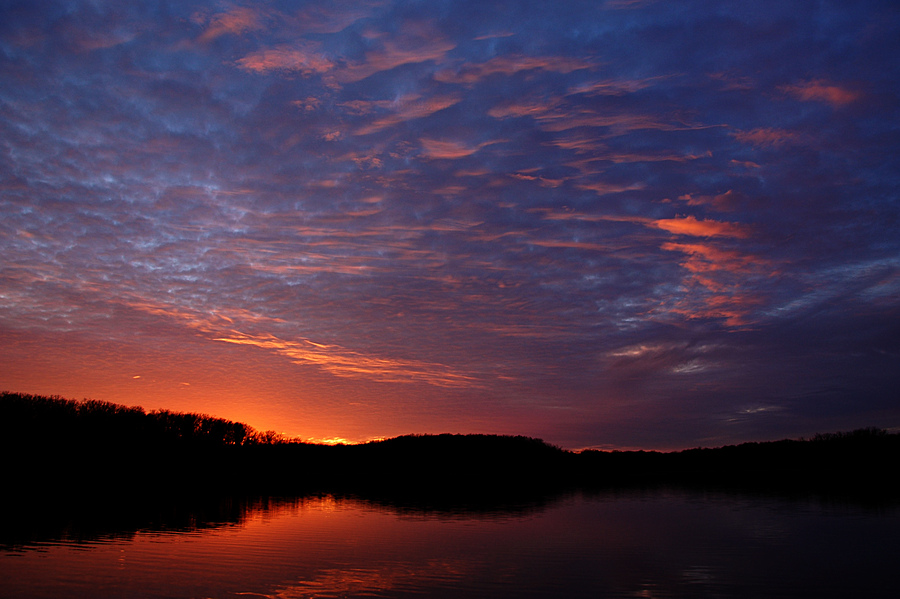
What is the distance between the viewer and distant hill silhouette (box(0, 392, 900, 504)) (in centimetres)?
6384

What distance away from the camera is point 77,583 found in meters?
14.3

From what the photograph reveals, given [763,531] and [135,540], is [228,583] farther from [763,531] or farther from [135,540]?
[763,531]

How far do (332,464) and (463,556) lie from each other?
109 metres

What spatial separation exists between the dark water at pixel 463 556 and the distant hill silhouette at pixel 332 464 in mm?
22545

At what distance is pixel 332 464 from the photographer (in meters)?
121

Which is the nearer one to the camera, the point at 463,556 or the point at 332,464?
the point at 463,556

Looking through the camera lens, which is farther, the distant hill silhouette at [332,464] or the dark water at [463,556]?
the distant hill silhouette at [332,464]

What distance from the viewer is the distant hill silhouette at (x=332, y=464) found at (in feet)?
209

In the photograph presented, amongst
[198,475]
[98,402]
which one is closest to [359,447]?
[198,475]

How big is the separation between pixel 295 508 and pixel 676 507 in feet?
89.2

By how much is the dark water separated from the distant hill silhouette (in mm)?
22545

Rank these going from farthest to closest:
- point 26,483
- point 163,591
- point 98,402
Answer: point 98,402
point 26,483
point 163,591

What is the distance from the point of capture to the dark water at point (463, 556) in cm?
1418

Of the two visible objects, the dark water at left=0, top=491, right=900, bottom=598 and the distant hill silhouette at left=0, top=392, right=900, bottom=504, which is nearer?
the dark water at left=0, top=491, right=900, bottom=598
